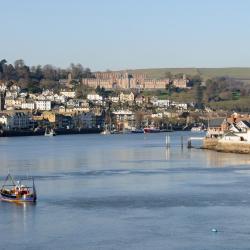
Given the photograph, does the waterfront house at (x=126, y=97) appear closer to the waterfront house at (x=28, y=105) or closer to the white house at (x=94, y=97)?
the white house at (x=94, y=97)

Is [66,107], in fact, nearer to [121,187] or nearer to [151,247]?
[121,187]

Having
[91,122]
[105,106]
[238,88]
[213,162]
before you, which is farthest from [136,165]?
[238,88]

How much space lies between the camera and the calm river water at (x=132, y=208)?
12500 mm

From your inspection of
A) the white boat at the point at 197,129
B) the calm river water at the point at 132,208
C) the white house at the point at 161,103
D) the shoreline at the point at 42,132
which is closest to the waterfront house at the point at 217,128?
Answer: the calm river water at the point at 132,208

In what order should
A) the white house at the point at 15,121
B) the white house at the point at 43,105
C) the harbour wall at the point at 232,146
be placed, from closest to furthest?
the harbour wall at the point at 232,146 → the white house at the point at 15,121 → the white house at the point at 43,105

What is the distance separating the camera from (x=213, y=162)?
25328 millimetres

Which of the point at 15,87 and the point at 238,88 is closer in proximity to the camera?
the point at 15,87

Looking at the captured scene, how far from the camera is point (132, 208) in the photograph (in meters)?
15.1

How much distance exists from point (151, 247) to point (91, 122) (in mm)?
53091

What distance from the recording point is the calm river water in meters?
Answer: 12.5

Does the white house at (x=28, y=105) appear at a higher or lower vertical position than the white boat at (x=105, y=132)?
higher

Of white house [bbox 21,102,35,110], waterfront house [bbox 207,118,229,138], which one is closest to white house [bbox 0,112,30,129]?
white house [bbox 21,102,35,110]

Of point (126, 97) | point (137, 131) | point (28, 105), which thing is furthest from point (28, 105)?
point (126, 97)

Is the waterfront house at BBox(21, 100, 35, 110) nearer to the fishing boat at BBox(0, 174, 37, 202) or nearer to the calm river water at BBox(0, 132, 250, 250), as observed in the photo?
the calm river water at BBox(0, 132, 250, 250)
